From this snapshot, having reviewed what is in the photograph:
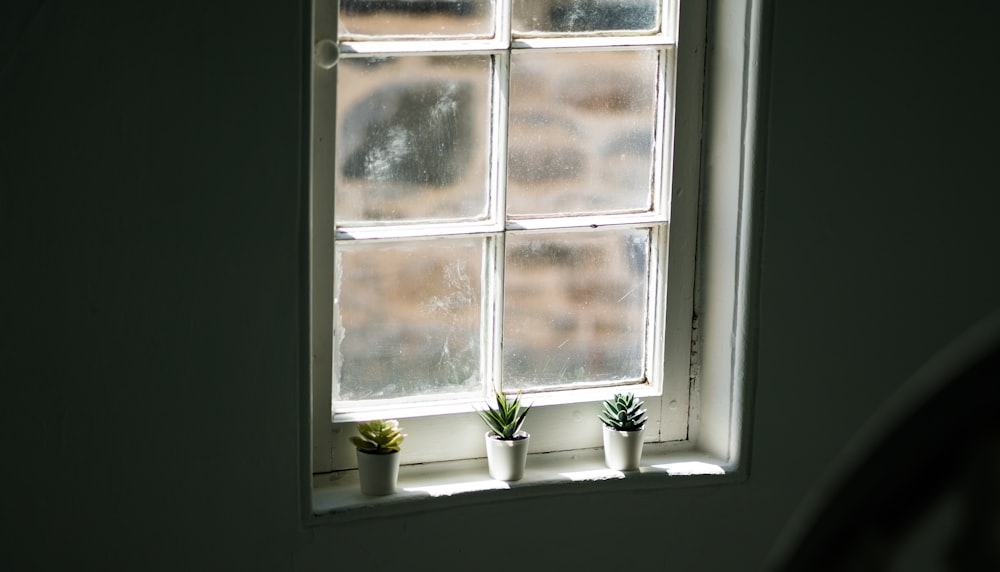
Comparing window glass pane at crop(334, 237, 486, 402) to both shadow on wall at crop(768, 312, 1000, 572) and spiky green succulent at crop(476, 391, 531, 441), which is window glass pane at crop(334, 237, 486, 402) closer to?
spiky green succulent at crop(476, 391, 531, 441)

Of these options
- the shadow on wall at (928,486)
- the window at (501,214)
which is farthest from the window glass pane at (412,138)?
the shadow on wall at (928,486)

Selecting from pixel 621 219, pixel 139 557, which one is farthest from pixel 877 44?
pixel 139 557

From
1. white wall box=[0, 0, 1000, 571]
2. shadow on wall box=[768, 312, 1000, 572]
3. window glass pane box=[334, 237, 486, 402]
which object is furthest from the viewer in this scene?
window glass pane box=[334, 237, 486, 402]

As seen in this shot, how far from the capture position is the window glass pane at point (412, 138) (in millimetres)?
2018

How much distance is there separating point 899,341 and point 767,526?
1.47 feet

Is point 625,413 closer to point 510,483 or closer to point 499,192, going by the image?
point 510,483

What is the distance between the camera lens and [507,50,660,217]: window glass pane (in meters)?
2.12

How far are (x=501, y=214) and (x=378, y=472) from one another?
0.51 m

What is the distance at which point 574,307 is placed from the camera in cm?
223

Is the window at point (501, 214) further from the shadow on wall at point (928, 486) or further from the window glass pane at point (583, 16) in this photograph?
the shadow on wall at point (928, 486)

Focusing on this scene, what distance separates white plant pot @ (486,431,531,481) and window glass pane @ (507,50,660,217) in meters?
0.42

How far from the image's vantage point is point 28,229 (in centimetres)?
171

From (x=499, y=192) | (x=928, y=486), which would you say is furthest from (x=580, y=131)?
(x=928, y=486)

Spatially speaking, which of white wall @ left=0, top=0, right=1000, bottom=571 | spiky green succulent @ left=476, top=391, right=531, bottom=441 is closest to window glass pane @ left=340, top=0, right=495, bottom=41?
white wall @ left=0, top=0, right=1000, bottom=571
